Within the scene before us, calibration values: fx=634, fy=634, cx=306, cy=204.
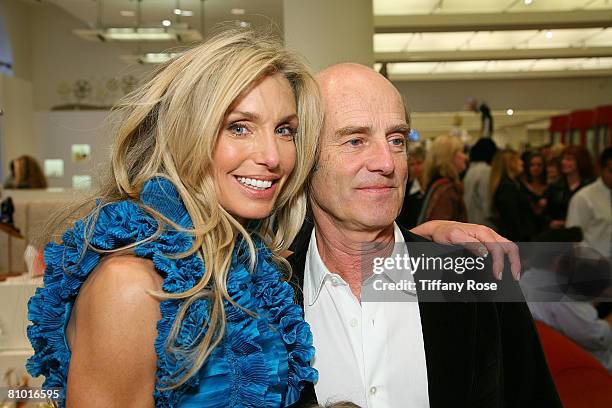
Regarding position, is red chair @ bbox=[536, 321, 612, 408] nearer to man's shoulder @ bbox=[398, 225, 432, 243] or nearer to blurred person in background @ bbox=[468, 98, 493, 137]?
man's shoulder @ bbox=[398, 225, 432, 243]

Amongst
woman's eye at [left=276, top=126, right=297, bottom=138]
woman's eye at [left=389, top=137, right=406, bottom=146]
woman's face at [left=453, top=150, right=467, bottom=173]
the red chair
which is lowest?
the red chair

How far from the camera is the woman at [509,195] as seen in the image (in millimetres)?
1401

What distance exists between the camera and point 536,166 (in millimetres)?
1547

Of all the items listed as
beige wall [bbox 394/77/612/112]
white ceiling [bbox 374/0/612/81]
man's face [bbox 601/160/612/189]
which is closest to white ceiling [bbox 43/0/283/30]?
white ceiling [bbox 374/0/612/81]

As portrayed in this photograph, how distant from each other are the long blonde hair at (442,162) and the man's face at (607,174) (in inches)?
17.3

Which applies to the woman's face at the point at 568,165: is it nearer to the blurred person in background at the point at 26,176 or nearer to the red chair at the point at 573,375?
the red chair at the point at 573,375

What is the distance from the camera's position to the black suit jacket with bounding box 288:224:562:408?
1188 mm

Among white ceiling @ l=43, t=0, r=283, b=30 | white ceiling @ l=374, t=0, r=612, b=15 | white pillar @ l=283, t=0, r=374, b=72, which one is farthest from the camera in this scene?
white ceiling @ l=43, t=0, r=283, b=30

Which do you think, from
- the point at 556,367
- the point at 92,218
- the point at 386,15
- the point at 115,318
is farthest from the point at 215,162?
the point at 386,15

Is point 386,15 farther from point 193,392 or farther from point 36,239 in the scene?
point 193,392

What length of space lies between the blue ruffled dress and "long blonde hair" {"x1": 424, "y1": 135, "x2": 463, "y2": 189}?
506mm

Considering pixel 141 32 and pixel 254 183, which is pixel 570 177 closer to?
pixel 254 183

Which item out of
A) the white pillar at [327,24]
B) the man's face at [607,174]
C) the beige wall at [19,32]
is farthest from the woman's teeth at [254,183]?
the beige wall at [19,32]

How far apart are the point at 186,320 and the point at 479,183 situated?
0.75 meters
